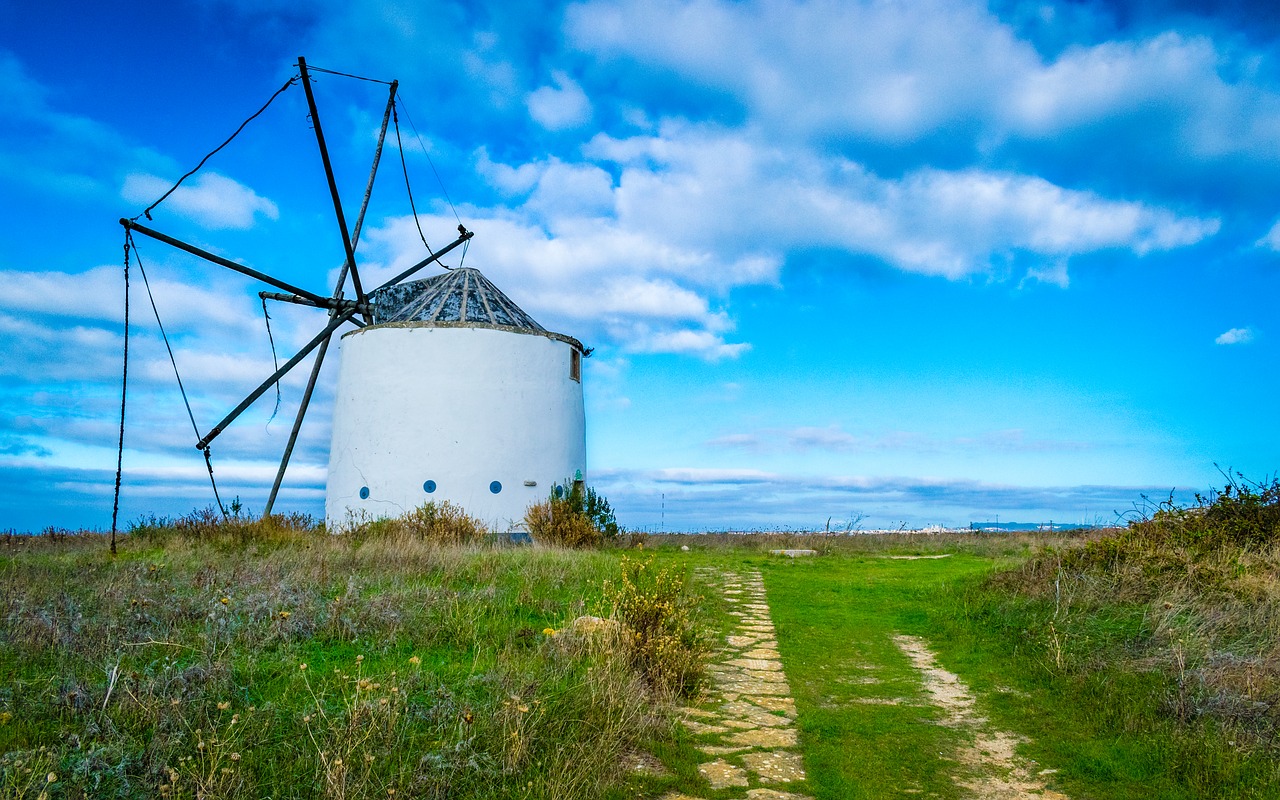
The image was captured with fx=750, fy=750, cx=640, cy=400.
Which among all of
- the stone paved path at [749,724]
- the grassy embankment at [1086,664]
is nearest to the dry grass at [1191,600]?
the grassy embankment at [1086,664]

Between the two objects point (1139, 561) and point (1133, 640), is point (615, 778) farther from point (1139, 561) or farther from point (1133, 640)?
point (1139, 561)

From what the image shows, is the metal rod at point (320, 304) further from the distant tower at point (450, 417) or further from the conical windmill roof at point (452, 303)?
the distant tower at point (450, 417)

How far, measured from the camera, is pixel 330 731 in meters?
3.89

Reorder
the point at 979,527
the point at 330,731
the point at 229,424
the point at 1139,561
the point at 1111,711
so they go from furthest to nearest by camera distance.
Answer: the point at 979,527 → the point at 229,424 → the point at 1139,561 → the point at 1111,711 → the point at 330,731

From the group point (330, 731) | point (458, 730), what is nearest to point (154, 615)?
point (330, 731)

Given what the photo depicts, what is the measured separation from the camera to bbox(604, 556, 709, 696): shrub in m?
5.70

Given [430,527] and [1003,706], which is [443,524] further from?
[1003,706]

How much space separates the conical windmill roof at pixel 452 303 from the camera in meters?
18.1

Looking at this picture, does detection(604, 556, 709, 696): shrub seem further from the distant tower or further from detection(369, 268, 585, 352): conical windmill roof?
detection(369, 268, 585, 352): conical windmill roof

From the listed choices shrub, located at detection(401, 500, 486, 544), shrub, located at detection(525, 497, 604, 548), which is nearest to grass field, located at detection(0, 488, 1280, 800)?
shrub, located at detection(401, 500, 486, 544)

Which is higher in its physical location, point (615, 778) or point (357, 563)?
point (357, 563)

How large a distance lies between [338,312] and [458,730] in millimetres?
18056

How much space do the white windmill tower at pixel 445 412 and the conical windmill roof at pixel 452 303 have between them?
0.06 metres

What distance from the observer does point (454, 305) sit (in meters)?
18.3
